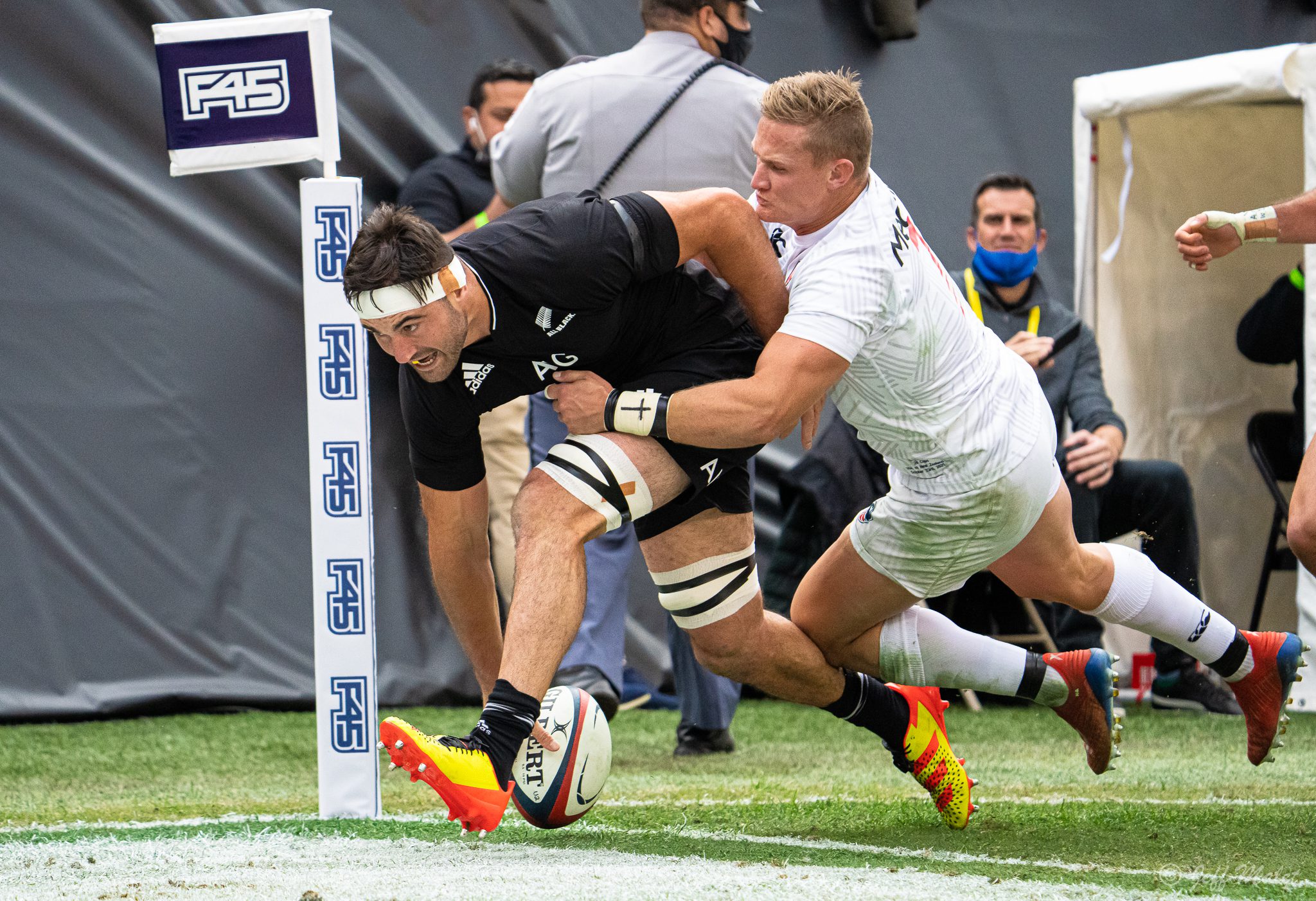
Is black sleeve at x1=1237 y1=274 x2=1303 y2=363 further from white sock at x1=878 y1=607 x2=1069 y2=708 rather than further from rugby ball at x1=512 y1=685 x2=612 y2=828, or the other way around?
rugby ball at x1=512 y1=685 x2=612 y2=828

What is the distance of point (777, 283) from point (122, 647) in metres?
3.42

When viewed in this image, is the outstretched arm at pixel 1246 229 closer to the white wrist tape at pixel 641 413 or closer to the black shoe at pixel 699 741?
the white wrist tape at pixel 641 413

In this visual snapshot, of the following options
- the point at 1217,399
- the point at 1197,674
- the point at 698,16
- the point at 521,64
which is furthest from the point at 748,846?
the point at 1217,399

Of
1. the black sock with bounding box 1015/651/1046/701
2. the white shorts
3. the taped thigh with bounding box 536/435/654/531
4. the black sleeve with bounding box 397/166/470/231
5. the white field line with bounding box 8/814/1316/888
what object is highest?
the black sleeve with bounding box 397/166/470/231

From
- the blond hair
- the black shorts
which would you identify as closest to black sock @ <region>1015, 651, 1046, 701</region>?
the black shorts

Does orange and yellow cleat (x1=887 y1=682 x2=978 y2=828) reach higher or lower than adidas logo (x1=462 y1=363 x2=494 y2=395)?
lower

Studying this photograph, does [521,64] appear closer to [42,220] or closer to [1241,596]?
[42,220]

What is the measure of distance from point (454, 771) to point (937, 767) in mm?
1290

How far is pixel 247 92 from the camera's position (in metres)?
3.65

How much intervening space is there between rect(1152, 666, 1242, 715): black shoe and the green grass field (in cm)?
14

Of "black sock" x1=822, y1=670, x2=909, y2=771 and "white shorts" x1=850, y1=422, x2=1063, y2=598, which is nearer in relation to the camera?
"white shorts" x1=850, y1=422, x2=1063, y2=598

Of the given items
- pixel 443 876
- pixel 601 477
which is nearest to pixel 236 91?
pixel 601 477

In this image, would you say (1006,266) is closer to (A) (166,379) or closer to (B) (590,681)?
(B) (590,681)

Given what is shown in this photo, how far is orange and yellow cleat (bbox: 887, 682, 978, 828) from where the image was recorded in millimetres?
3570
